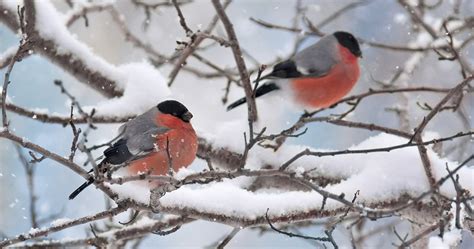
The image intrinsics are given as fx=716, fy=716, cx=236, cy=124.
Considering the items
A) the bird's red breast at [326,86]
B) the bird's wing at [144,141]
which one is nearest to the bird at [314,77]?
the bird's red breast at [326,86]

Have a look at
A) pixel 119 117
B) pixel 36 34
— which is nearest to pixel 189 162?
pixel 119 117

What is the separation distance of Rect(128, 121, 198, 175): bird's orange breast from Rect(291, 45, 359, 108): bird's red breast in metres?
0.90

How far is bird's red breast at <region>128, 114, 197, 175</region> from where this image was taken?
2453mm

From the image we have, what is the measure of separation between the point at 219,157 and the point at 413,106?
3267 millimetres

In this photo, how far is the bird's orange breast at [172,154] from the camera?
2453 millimetres

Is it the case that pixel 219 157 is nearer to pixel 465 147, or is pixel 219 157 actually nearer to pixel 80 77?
pixel 80 77

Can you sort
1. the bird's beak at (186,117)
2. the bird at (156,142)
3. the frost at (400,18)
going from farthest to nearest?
the frost at (400,18)
the bird's beak at (186,117)
the bird at (156,142)

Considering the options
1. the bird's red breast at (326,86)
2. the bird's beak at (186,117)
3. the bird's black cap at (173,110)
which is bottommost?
the bird's beak at (186,117)

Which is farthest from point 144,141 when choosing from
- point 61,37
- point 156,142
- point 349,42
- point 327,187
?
point 349,42

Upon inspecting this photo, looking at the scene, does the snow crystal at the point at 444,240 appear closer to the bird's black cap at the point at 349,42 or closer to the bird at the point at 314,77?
the bird at the point at 314,77

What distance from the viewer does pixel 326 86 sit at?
3.40m

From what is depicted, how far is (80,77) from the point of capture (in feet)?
10.7

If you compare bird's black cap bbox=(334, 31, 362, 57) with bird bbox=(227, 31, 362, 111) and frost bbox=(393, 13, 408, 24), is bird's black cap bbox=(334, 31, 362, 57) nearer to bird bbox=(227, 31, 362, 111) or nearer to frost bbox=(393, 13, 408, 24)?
bird bbox=(227, 31, 362, 111)

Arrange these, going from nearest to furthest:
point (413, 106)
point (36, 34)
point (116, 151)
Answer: point (116, 151) < point (36, 34) < point (413, 106)
